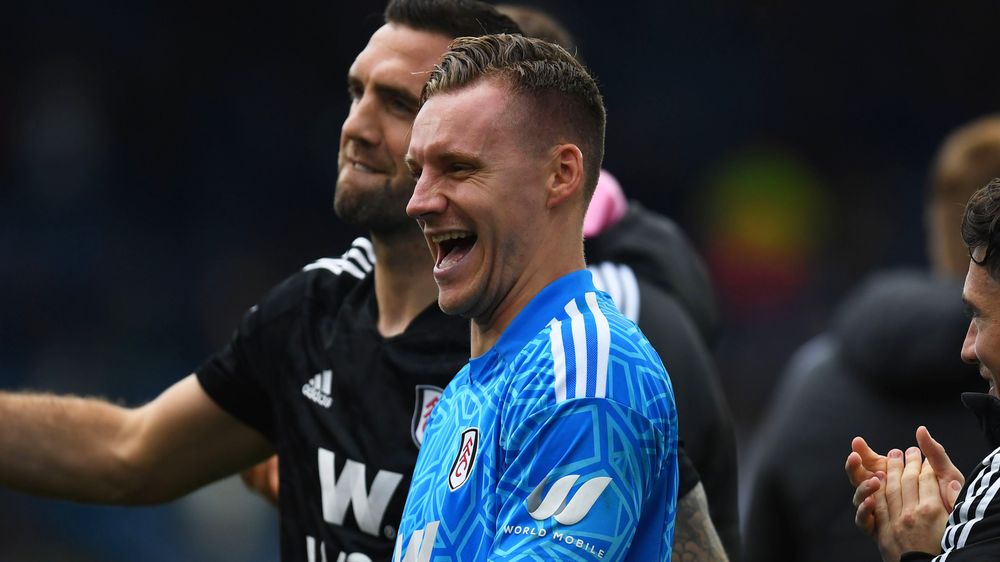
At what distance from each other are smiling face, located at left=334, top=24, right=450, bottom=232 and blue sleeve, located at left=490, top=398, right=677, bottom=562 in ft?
3.35

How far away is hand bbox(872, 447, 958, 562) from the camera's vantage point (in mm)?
2250

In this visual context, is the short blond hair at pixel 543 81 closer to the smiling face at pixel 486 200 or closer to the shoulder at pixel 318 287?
the smiling face at pixel 486 200

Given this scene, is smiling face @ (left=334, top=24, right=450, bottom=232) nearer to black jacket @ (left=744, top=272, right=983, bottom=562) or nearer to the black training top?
the black training top

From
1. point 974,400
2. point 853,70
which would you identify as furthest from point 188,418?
point 853,70

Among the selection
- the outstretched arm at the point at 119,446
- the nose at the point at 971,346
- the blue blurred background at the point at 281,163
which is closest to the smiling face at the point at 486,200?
the nose at the point at 971,346

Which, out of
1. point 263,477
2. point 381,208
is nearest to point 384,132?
point 381,208

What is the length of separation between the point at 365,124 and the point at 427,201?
76 centimetres

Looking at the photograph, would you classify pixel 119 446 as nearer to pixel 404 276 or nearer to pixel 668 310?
pixel 404 276

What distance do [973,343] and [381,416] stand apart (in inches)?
49.0

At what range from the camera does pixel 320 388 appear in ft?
10.3

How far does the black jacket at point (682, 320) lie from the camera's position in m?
3.46

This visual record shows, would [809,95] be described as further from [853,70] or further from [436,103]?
[436,103]

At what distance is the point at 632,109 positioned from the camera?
14438 mm

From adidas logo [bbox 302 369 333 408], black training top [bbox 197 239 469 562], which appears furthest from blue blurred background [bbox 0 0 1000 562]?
adidas logo [bbox 302 369 333 408]
